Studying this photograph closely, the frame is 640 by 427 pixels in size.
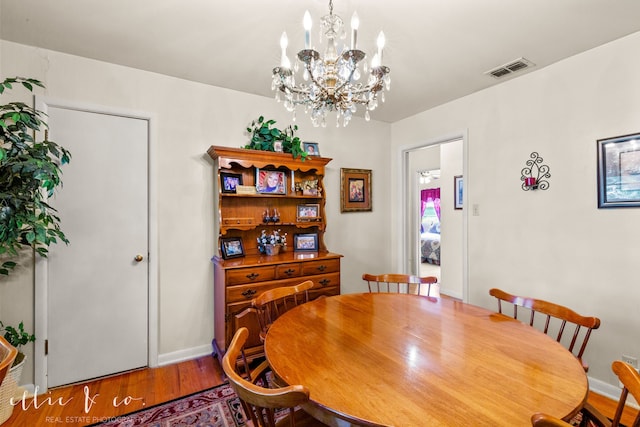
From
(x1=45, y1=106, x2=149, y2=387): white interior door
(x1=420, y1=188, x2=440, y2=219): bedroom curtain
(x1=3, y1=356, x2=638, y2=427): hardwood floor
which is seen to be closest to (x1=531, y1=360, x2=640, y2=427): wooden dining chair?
(x1=3, y1=356, x2=638, y2=427): hardwood floor

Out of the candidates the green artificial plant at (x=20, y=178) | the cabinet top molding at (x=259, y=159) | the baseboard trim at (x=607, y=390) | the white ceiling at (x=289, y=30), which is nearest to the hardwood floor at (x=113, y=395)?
the green artificial plant at (x=20, y=178)

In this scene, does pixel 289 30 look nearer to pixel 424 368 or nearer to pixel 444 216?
pixel 424 368

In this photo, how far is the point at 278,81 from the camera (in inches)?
64.7

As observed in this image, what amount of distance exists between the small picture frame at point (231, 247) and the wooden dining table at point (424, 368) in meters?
1.24

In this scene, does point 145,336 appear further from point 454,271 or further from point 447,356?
point 454,271

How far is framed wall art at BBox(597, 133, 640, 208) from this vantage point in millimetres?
2016

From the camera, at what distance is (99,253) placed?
7.89ft

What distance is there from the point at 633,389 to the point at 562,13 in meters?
2.04

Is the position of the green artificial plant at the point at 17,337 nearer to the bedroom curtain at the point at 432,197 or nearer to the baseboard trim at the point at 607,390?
the baseboard trim at the point at 607,390

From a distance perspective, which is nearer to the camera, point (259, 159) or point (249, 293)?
point (249, 293)

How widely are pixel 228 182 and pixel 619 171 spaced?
3.01m

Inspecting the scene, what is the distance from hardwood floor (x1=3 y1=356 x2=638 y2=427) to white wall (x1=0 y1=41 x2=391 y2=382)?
0.73 ft

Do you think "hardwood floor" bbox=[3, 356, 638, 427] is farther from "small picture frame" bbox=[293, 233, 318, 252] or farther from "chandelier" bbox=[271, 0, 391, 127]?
"chandelier" bbox=[271, 0, 391, 127]

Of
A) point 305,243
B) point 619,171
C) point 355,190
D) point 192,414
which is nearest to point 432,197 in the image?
point 355,190
